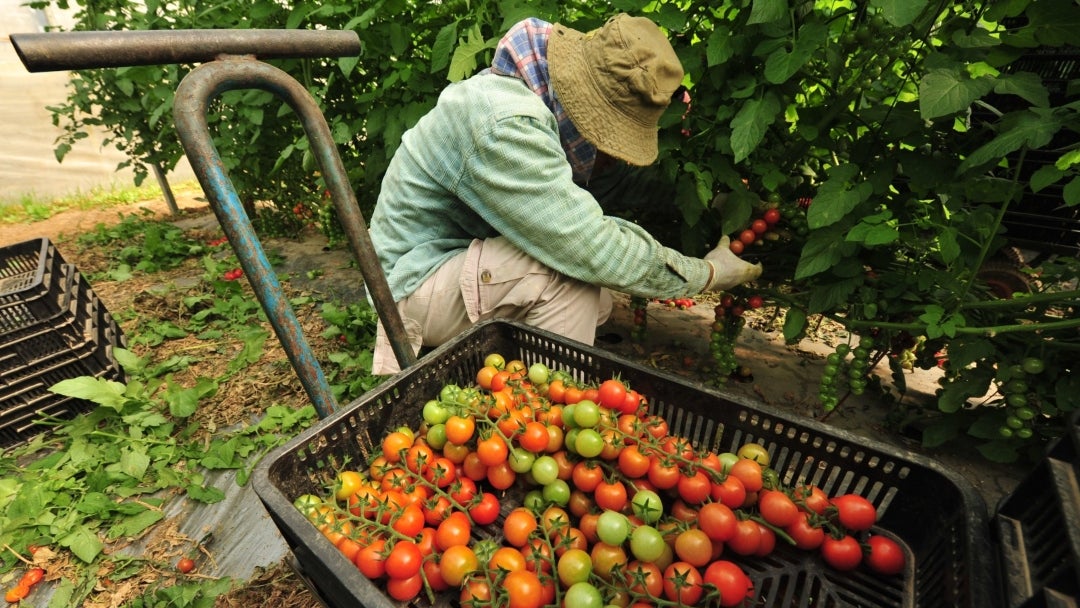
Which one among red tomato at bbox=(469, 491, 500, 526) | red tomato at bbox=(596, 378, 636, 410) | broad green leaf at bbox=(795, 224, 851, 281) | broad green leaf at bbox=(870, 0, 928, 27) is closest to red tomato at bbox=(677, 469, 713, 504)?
red tomato at bbox=(596, 378, 636, 410)

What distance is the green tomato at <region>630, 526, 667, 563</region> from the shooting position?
3.54 feet

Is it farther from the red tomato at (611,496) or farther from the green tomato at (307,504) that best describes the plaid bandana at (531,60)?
the green tomato at (307,504)

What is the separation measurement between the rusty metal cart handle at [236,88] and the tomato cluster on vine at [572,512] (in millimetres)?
315

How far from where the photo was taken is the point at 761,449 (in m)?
1.27

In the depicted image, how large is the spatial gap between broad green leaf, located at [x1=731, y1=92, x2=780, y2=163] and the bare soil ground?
0.82 metres

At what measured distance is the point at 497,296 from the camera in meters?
1.94

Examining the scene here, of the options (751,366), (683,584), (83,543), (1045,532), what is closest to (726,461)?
(683,584)

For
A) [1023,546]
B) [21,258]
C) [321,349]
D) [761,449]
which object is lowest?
Result: [321,349]

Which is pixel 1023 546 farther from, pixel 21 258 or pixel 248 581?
pixel 21 258

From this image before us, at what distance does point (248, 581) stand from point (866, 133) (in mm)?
2538

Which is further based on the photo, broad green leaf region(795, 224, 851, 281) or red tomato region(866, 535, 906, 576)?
broad green leaf region(795, 224, 851, 281)

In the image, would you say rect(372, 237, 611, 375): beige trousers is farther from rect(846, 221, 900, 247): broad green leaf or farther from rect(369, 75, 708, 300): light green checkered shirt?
rect(846, 221, 900, 247): broad green leaf

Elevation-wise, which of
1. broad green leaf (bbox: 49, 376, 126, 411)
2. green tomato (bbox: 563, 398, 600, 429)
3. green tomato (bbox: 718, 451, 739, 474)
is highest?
green tomato (bbox: 563, 398, 600, 429)

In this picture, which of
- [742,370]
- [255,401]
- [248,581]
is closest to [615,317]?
[742,370]
